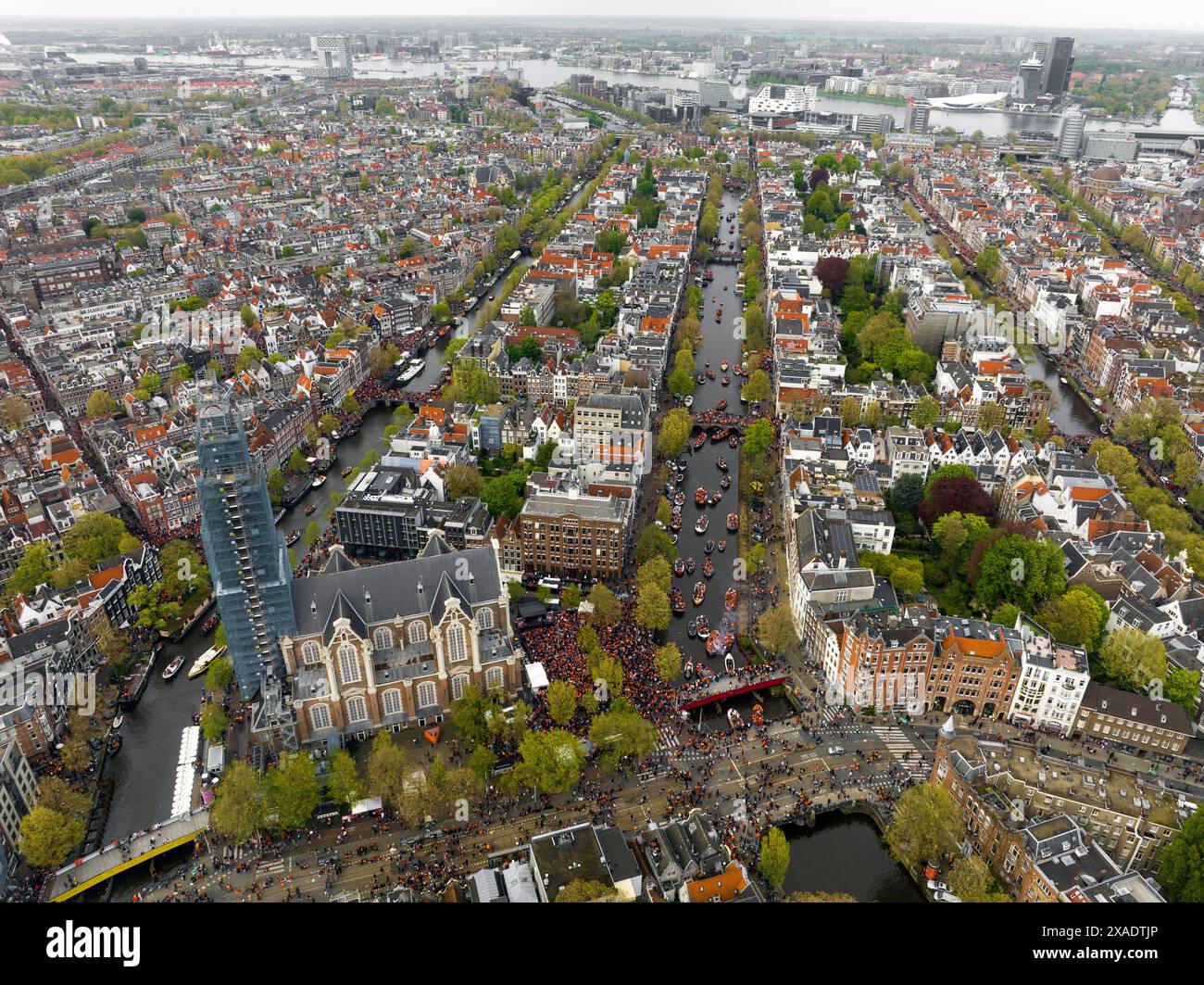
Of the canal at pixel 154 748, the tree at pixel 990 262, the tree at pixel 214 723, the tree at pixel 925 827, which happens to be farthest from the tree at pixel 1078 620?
the tree at pixel 990 262

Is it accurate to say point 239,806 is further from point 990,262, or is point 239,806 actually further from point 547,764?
point 990,262

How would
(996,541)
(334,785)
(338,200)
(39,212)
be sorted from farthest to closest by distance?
(338,200)
(39,212)
(996,541)
(334,785)

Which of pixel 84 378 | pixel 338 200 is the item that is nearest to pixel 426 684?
pixel 84 378

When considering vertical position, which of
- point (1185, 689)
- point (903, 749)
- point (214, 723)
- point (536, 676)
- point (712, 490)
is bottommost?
point (903, 749)

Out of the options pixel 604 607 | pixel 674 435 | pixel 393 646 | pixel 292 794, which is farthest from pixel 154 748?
pixel 674 435

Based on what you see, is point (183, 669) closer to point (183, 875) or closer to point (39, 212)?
point (183, 875)

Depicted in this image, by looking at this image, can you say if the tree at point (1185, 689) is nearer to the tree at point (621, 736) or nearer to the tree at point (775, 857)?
the tree at point (775, 857)
